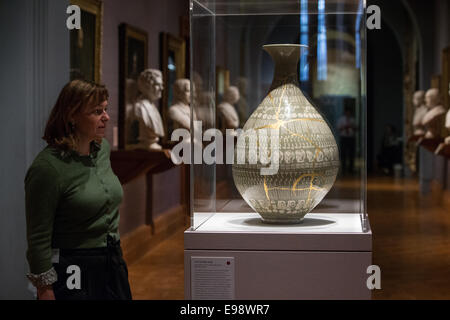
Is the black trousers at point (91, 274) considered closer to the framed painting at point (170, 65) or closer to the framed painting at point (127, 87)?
the framed painting at point (127, 87)

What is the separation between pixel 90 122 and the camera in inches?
115

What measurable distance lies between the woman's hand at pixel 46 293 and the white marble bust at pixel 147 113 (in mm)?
3387

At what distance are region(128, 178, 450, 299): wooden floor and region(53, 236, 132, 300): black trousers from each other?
7.94ft

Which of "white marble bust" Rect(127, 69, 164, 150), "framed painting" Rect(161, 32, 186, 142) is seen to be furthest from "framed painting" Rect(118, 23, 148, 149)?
"framed painting" Rect(161, 32, 186, 142)

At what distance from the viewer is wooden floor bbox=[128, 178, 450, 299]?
546cm

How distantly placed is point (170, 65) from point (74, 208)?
4.73 m

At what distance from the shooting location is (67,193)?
9.27 ft

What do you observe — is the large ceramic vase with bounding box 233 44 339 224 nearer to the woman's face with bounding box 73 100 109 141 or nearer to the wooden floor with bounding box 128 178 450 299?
the woman's face with bounding box 73 100 109 141

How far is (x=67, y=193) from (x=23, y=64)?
1.94 meters

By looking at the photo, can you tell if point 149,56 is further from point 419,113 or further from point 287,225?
point 419,113

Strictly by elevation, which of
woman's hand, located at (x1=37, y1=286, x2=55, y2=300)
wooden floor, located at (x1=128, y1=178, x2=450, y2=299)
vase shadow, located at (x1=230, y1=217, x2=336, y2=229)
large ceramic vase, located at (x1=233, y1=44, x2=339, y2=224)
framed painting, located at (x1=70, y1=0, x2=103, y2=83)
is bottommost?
Answer: wooden floor, located at (x1=128, y1=178, x2=450, y2=299)

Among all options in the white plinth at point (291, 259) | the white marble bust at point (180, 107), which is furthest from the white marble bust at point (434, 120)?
the white plinth at point (291, 259)

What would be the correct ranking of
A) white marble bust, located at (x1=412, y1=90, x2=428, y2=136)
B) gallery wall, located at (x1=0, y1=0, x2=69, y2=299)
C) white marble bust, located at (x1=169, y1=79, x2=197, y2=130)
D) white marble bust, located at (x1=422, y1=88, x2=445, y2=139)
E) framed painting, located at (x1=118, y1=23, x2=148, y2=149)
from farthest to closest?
white marble bust, located at (x1=412, y1=90, x2=428, y2=136) → white marble bust, located at (x1=422, y1=88, x2=445, y2=139) → white marble bust, located at (x1=169, y1=79, x2=197, y2=130) → framed painting, located at (x1=118, y1=23, x2=148, y2=149) → gallery wall, located at (x1=0, y1=0, x2=69, y2=299)
